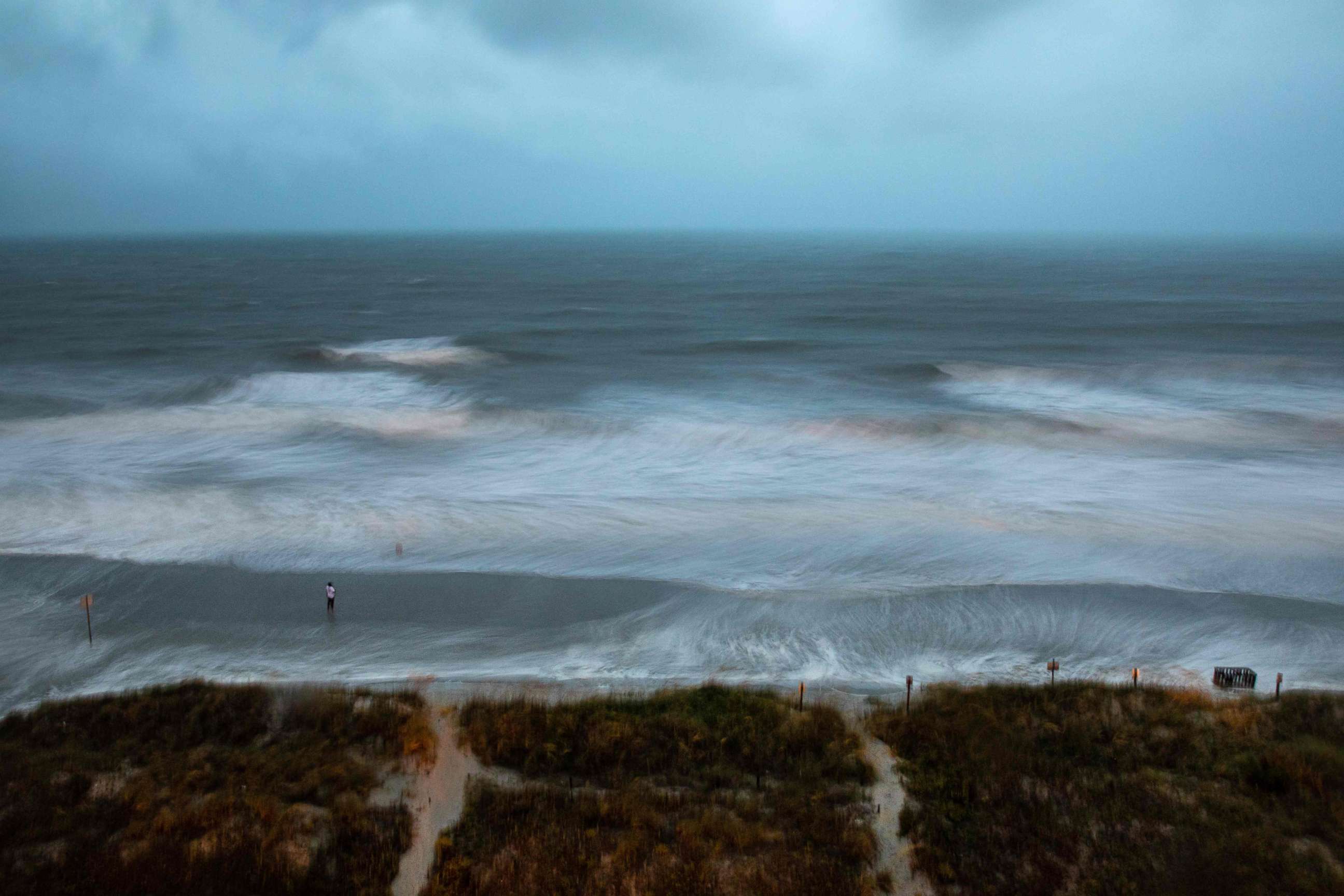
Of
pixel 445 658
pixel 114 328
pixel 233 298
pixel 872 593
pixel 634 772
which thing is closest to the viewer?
pixel 634 772

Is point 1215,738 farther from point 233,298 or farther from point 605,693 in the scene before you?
point 233,298

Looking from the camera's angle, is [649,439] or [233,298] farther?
[233,298]

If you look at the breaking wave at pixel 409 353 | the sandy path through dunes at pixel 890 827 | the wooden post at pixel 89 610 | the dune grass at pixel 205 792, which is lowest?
the sandy path through dunes at pixel 890 827

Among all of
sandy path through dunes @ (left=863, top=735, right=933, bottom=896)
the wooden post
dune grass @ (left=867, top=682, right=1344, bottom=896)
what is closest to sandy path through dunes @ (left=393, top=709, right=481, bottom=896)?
sandy path through dunes @ (left=863, top=735, right=933, bottom=896)

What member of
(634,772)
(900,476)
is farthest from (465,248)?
(634,772)

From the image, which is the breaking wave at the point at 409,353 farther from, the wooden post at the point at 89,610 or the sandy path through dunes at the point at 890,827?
the sandy path through dunes at the point at 890,827

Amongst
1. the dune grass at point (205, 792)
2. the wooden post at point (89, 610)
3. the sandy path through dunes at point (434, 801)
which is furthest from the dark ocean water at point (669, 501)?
the sandy path through dunes at point (434, 801)

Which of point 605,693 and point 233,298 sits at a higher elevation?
point 233,298

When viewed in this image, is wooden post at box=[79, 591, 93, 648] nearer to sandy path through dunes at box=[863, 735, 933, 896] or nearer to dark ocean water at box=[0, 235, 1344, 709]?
dark ocean water at box=[0, 235, 1344, 709]
